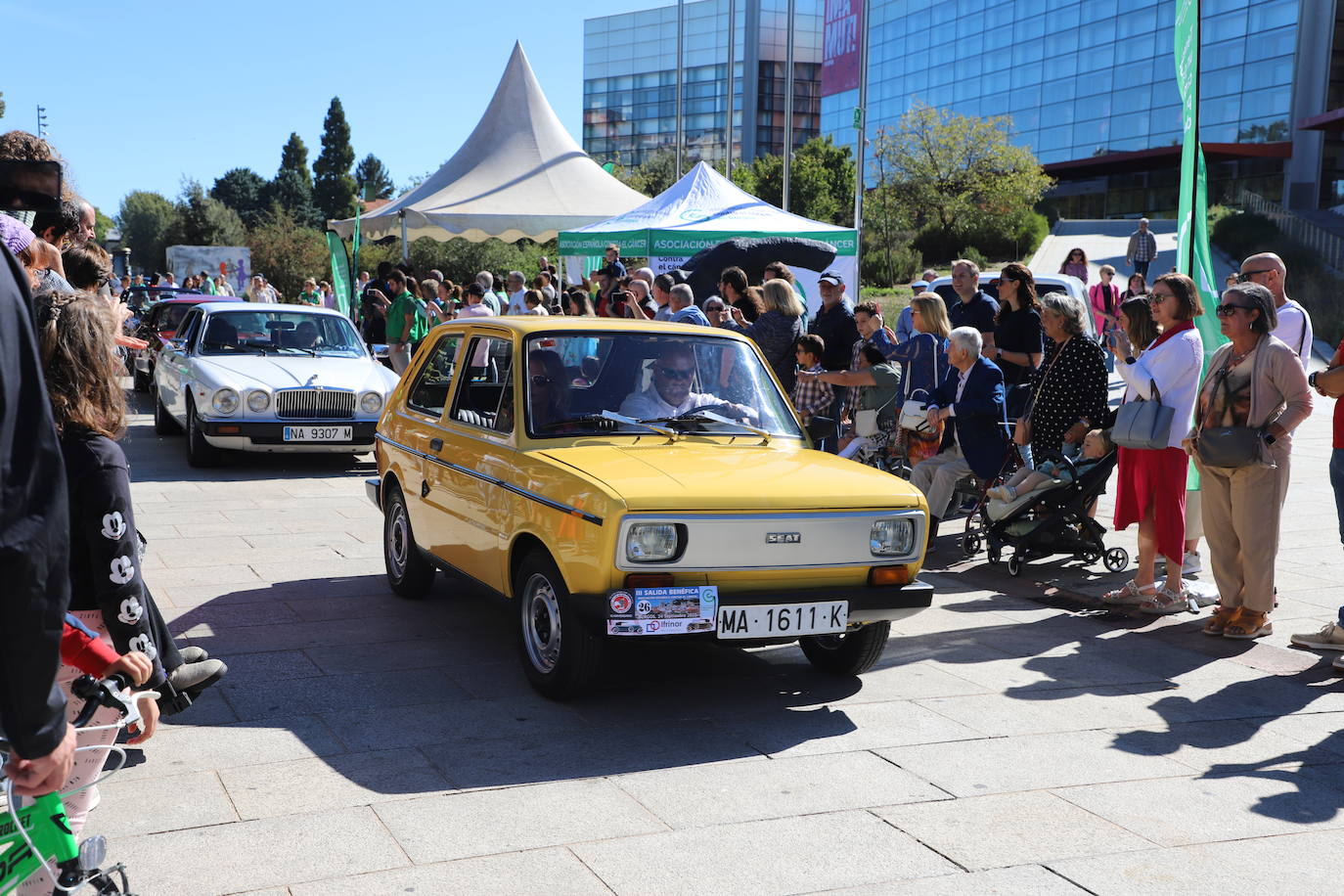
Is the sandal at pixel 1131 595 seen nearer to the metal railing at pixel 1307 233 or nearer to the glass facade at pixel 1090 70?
the metal railing at pixel 1307 233

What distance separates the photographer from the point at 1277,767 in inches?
191

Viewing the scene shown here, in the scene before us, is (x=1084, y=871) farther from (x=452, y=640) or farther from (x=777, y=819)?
(x=452, y=640)

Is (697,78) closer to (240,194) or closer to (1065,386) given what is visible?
(240,194)

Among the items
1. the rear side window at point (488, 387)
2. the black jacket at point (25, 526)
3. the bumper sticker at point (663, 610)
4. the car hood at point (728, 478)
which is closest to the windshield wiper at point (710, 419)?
the car hood at point (728, 478)

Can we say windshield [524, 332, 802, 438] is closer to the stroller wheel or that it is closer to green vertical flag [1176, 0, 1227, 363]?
the stroller wheel

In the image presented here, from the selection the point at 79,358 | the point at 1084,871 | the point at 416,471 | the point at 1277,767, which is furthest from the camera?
the point at 416,471

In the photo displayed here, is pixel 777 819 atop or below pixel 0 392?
below

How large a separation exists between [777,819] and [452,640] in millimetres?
2697

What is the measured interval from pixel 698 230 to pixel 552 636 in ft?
42.5

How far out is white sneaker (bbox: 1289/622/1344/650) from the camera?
20.9 ft

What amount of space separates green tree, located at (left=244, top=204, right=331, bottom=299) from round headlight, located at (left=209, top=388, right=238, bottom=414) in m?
41.9

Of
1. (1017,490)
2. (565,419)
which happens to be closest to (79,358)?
(565,419)

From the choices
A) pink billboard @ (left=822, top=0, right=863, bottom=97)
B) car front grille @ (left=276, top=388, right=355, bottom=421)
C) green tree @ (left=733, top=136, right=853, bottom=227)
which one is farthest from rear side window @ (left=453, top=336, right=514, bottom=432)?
green tree @ (left=733, top=136, right=853, bottom=227)

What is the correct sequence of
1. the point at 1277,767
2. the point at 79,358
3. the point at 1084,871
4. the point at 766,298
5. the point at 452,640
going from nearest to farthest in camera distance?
1. the point at 79,358
2. the point at 1084,871
3. the point at 1277,767
4. the point at 452,640
5. the point at 766,298
